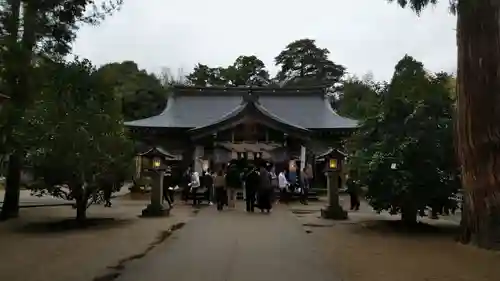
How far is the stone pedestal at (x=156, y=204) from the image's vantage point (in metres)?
17.1

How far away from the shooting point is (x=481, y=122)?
36.7ft

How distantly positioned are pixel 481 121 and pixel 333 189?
6.82 meters

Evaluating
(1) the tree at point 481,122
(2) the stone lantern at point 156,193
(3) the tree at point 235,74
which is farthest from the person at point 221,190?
(3) the tree at point 235,74

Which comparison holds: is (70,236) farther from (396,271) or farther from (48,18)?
(396,271)

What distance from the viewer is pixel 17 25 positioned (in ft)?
41.0

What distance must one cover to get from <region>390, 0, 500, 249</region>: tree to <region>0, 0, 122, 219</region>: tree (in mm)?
8075

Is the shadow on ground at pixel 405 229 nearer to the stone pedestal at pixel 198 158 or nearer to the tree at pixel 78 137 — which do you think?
the tree at pixel 78 137

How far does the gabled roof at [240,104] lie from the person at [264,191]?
1367cm

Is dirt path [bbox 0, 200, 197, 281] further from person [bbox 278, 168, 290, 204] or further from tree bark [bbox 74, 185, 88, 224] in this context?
person [bbox 278, 168, 290, 204]

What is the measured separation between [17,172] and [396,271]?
11348 millimetres

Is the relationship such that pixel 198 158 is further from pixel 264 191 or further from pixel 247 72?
pixel 247 72

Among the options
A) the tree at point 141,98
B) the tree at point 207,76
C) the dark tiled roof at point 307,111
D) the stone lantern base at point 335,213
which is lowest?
the stone lantern base at point 335,213

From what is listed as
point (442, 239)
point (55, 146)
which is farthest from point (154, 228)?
point (442, 239)

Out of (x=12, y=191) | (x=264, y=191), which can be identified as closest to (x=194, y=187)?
(x=264, y=191)
